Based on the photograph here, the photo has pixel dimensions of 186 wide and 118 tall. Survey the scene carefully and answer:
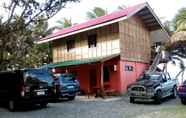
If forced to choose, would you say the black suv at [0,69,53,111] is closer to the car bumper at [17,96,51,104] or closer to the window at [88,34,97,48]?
the car bumper at [17,96,51,104]

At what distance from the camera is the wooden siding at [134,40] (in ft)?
78.9

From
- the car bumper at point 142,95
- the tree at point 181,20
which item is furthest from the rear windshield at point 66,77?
the tree at point 181,20

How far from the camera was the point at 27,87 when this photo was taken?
14.2 metres

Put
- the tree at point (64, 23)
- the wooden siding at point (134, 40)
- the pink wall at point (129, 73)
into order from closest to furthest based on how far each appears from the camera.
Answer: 1. the pink wall at point (129, 73)
2. the wooden siding at point (134, 40)
3. the tree at point (64, 23)

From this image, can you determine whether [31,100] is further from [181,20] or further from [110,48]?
[181,20]

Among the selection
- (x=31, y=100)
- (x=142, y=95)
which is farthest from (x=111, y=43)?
(x=31, y=100)

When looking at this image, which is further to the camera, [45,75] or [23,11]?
[45,75]

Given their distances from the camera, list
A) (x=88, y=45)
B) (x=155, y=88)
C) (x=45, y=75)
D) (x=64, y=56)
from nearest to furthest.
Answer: (x=45, y=75), (x=155, y=88), (x=88, y=45), (x=64, y=56)

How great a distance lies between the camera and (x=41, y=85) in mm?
14742

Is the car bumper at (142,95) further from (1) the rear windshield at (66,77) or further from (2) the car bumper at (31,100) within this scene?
(2) the car bumper at (31,100)

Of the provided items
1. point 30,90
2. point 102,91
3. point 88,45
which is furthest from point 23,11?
point 88,45

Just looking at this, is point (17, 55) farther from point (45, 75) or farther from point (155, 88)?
point (155, 88)

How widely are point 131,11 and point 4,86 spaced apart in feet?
38.0

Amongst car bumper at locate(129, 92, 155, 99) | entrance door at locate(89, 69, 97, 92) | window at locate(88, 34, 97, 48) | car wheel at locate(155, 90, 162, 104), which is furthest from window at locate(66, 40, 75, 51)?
car wheel at locate(155, 90, 162, 104)
